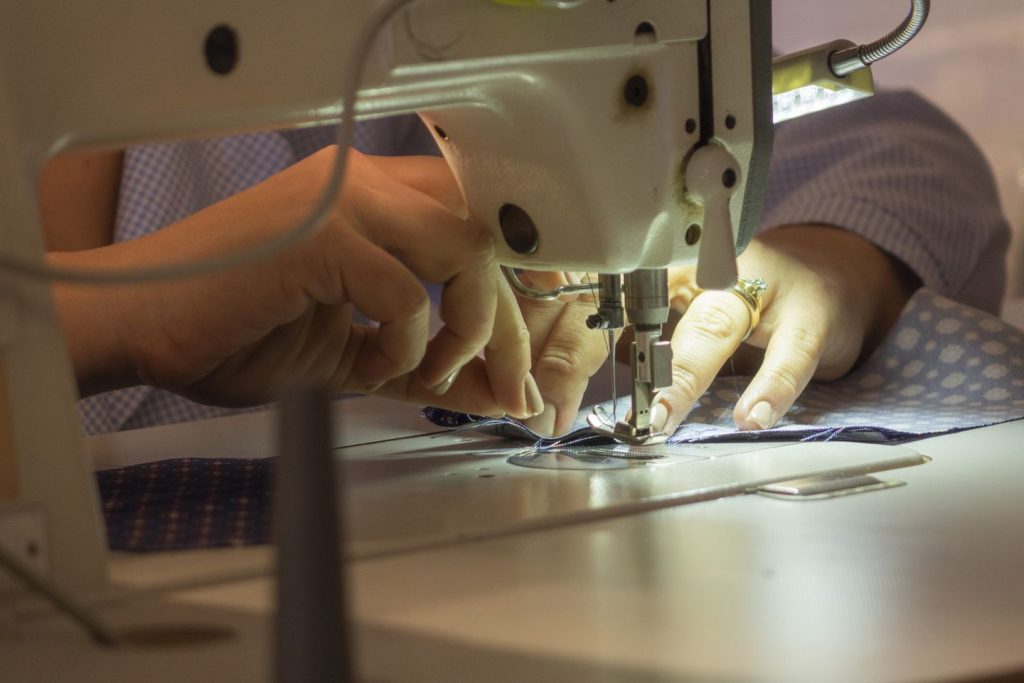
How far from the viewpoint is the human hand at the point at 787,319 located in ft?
3.34

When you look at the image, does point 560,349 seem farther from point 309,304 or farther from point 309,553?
point 309,553

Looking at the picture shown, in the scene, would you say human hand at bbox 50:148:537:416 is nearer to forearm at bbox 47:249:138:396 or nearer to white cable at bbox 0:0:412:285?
forearm at bbox 47:249:138:396

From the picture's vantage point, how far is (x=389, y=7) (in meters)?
0.66

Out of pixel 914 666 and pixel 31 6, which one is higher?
pixel 31 6

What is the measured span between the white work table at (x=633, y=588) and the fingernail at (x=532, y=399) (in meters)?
0.14

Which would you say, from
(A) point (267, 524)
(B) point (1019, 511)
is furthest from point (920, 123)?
(A) point (267, 524)

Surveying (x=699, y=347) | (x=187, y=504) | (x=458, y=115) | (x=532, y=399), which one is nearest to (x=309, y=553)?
(x=187, y=504)

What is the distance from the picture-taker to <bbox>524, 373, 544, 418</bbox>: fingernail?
3.10 feet

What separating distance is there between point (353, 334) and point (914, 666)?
0.58 metres

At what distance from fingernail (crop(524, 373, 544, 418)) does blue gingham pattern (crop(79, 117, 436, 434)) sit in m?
0.77

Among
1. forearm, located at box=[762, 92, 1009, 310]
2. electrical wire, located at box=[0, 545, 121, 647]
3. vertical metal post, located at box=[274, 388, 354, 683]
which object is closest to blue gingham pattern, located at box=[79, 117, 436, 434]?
forearm, located at box=[762, 92, 1009, 310]

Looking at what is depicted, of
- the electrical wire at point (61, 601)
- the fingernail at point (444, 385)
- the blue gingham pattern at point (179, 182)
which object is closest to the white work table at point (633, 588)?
the electrical wire at point (61, 601)

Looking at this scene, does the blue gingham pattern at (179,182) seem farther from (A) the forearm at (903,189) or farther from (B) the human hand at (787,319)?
(B) the human hand at (787,319)

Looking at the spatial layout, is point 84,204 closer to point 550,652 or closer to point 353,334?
point 353,334
